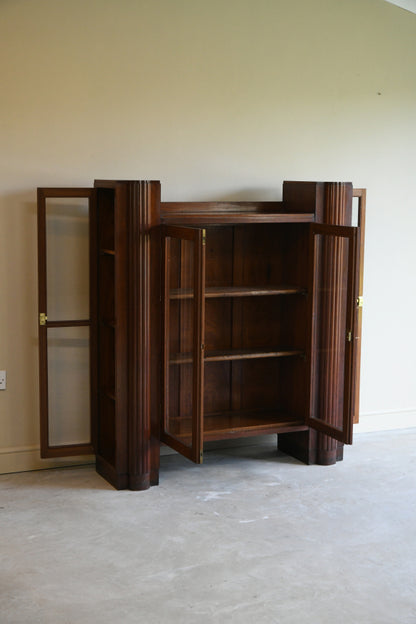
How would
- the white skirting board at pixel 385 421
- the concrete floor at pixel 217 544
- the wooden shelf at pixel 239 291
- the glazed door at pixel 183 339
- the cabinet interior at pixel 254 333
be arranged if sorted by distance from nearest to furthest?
the concrete floor at pixel 217 544 < the glazed door at pixel 183 339 < the wooden shelf at pixel 239 291 < the cabinet interior at pixel 254 333 < the white skirting board at pixel 385 421

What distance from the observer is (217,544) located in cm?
367

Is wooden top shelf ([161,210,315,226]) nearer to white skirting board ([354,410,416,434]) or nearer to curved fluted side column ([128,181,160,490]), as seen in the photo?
curved fluted side column ([128,181,160,490])

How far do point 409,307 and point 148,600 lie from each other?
10.2ft

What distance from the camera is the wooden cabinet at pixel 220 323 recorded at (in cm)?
420

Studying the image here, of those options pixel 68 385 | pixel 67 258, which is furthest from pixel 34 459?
pixel 67 258

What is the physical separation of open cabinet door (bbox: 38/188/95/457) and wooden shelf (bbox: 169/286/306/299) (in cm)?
57

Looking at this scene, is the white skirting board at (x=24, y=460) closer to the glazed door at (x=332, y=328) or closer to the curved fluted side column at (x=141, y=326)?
the curved fluted side column at (x=141, y=326)

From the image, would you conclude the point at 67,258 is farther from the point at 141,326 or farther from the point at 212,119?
the point at 212,119

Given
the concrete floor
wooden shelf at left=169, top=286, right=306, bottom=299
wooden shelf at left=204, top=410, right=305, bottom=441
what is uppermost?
wooden shelf at left=169, top=286, right=306, bottom=299

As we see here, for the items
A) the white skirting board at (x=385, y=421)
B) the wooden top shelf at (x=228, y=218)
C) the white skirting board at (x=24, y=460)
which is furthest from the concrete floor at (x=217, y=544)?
the wooden top shelf at (x=228, y=218)

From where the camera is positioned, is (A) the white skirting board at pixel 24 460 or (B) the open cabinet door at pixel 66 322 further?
(A) the white skirting board at pixel 24 460

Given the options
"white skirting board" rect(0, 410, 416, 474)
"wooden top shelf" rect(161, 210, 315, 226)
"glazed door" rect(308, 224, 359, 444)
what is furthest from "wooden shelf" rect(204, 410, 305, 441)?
"wooden top shelf" rect(161, 210, 315, 226)

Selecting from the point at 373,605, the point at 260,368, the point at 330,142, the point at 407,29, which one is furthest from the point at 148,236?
the point at 407,29

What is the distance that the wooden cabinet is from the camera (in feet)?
13.8
